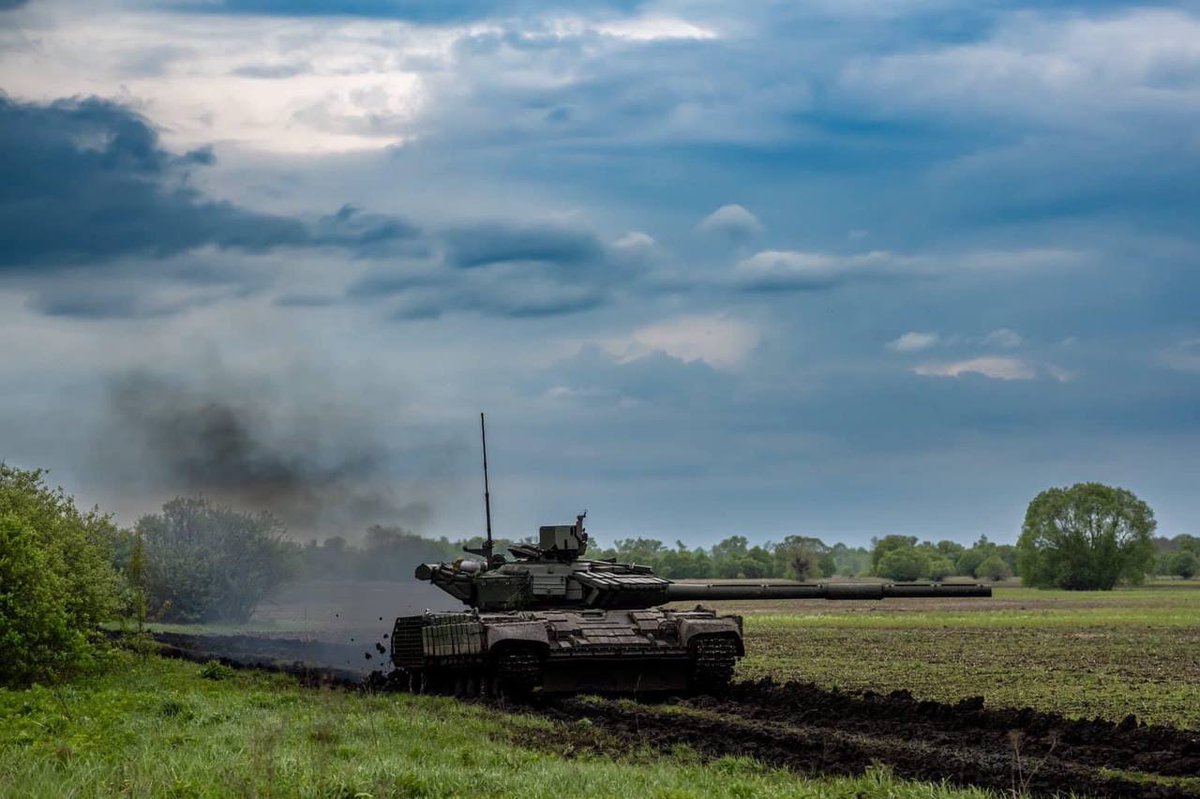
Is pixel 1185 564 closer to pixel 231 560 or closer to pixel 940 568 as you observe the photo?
pixel 940 568

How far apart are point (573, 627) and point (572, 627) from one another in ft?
0.06

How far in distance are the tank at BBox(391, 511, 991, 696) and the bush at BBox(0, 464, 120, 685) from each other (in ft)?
23.1

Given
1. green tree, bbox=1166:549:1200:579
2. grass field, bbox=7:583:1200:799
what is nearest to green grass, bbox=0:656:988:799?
grass field, bbox=7:583:1200:799

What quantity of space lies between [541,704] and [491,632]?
4.77 feet

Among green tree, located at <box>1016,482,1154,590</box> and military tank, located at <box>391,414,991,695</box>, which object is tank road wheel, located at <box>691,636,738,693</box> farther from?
green tree, located at <box>1016,482,1154,590</box>

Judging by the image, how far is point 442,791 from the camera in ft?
45.3

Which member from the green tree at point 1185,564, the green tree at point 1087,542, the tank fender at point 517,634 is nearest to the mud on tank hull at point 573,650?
the tank fender at point 517,634

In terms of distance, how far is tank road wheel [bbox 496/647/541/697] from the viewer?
2383cm

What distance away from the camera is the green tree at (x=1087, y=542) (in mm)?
111500

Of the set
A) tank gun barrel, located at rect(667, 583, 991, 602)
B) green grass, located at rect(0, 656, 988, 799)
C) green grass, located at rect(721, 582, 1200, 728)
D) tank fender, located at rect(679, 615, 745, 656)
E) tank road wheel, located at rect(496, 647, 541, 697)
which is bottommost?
green grass, located at rect(721, 582, 1200, 728)

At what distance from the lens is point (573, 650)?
24188mm

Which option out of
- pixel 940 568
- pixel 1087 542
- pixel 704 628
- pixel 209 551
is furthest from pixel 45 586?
pixel 940 568

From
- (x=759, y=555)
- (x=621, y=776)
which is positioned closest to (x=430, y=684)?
(x=621, y=776)

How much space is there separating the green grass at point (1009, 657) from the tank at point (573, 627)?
224 centimetres
